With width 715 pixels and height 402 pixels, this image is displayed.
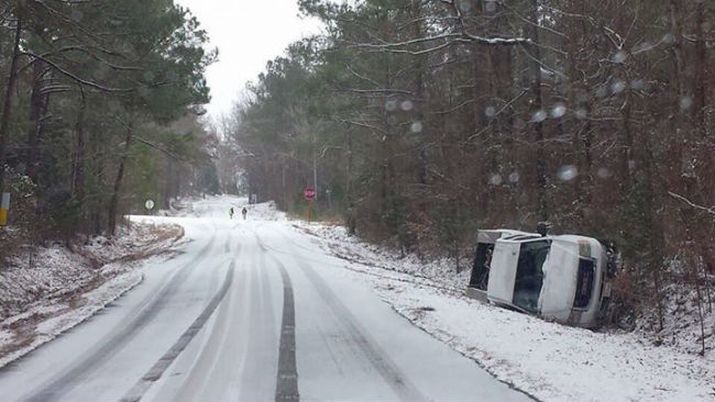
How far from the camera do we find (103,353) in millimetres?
9031

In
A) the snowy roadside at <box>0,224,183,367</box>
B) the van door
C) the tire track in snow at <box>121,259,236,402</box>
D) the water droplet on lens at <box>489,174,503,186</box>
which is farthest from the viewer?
the water droplet on lens at <box>489,174,503,186</box>

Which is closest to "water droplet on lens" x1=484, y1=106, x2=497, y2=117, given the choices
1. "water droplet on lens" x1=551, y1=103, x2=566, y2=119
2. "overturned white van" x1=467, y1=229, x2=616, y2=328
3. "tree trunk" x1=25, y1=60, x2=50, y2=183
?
"water droplet on lens" x1=551, y1=103, x2=566, y2=119

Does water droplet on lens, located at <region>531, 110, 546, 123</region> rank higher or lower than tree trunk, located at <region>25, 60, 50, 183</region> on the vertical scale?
higher

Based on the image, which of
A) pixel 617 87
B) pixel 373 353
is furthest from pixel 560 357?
pixel 617 87

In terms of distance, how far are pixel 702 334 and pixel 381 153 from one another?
Answer: 72.1 ft

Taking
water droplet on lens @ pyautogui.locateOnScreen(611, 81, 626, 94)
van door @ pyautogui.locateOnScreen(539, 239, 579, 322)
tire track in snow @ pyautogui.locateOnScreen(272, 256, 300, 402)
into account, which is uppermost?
water droplet on lens @ pyautogui.locateOnScreen(611, 81, 626, 94)

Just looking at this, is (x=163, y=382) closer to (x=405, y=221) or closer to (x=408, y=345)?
(x=408, y=345)

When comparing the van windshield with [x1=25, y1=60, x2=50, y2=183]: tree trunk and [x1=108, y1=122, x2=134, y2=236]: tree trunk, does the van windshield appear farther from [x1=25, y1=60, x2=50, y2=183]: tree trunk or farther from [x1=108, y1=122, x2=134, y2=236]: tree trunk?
[x1=108, y1=122, x2=134, y2=236]: tree trunk

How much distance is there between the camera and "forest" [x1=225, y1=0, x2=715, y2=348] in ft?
40.3

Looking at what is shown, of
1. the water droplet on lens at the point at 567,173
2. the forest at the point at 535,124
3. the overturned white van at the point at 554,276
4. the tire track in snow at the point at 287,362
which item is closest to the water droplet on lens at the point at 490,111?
the forest at the point at 535,124

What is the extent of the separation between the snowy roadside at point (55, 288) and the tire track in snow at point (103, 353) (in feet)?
2.96

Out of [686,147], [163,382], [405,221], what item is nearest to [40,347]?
[163,382]

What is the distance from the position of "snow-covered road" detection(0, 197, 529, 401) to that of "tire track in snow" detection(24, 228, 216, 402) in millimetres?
18

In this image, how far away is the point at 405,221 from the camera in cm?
3038
